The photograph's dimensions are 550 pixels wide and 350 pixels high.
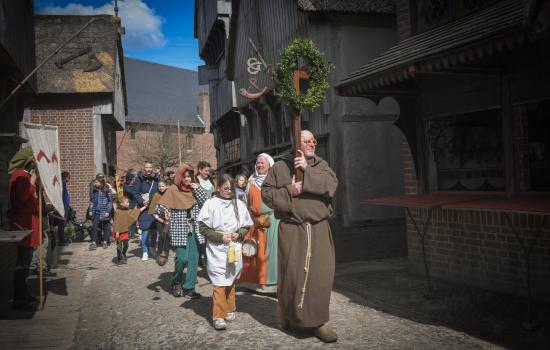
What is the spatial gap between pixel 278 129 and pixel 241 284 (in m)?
7.05

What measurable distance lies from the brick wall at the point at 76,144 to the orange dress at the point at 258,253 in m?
12.8

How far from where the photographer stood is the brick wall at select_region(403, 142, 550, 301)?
6133 millimetres

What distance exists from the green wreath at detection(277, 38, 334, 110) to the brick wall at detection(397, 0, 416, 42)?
3255 millimetres

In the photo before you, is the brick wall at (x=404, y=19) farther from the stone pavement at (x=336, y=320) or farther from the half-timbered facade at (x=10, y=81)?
the half-timbered facade at (x=10, y=81)

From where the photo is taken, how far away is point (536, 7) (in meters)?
4.21

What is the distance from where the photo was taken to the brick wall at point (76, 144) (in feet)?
60.7

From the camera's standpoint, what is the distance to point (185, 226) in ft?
24.2

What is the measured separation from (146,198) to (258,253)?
566 cm

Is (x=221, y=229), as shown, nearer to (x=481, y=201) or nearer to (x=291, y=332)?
(x=291, y=332)

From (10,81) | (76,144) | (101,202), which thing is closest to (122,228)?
(101,202)

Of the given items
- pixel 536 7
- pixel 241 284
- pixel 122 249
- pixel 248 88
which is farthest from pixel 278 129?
pixel 536 7

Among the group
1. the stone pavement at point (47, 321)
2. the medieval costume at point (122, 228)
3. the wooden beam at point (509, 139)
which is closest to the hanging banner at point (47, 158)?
the stone pavement at point (47, 321)

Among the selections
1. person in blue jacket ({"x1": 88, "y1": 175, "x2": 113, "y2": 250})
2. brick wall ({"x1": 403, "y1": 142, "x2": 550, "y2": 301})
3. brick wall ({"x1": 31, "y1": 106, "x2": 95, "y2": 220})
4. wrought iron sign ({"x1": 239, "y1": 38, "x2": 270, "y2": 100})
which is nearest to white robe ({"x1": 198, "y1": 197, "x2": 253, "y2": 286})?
brick wall ({"x1": 403, "y1": 142, "x2": 550, "y2": 301})

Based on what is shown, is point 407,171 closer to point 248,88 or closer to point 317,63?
point 317,63
